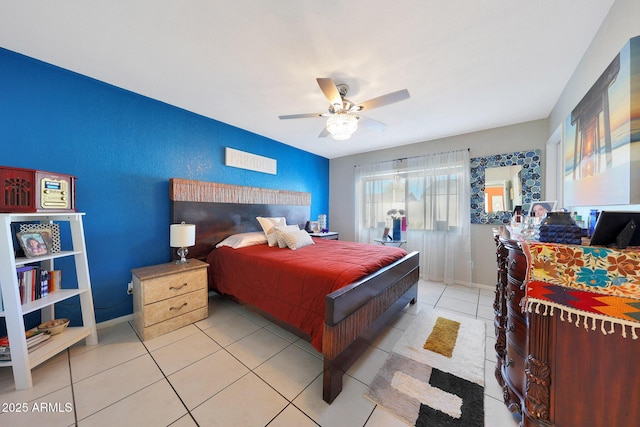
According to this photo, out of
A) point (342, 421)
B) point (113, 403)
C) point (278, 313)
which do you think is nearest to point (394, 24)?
point (278, 313)

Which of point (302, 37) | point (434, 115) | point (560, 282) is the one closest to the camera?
point (560, 282)

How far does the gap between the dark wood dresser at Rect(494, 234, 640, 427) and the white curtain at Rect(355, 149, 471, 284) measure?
8.83 feet

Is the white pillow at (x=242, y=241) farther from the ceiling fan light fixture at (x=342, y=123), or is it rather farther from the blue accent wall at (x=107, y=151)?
the ceiling fan light fixture at (x=342, y=123)

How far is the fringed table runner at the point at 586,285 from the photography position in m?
0.84

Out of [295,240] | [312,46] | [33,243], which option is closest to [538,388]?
[295,240]

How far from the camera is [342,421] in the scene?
4.17ft

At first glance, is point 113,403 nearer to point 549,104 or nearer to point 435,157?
point 435,157

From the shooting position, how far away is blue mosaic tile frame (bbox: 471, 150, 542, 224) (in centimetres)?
298

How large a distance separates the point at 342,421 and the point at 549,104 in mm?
3823

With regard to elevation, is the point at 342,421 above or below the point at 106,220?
below

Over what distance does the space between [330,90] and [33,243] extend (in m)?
2.60

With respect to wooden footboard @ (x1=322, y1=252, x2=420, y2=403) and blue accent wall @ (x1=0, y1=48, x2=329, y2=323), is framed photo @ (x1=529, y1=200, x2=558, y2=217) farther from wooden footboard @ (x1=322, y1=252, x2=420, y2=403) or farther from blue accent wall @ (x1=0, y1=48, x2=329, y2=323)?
blue accent wall @ (x1=0, y1=48, x2=329, y2=323)

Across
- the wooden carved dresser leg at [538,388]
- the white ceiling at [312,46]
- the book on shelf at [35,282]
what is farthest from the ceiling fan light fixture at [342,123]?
the book on shelf at [35,282]

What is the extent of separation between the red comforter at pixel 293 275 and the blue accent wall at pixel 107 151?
0.91m
